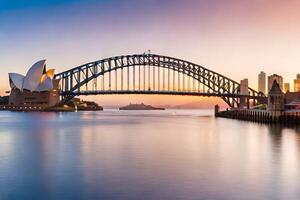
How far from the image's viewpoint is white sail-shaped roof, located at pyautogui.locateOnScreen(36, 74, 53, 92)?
128 metres

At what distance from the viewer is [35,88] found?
131 m

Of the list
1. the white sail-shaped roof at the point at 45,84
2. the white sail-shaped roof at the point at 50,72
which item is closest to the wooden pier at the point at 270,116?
the white sail-shaped roof at the point at 50,72

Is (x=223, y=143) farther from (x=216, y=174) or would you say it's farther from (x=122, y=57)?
(x=122, y=57)

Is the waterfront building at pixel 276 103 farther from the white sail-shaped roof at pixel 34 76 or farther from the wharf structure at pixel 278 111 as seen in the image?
the white sail-shaped roof at pixel 34 76

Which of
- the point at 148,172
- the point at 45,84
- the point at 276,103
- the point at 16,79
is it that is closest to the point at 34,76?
the point at 45,84

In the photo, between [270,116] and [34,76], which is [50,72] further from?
[270,116]

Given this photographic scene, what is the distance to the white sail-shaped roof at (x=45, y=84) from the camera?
12838cm

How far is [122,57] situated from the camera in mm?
127938

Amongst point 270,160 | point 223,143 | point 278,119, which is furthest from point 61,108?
point 270,160

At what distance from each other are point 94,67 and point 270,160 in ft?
362

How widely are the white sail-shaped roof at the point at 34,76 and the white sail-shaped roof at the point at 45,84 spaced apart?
48.2 inches

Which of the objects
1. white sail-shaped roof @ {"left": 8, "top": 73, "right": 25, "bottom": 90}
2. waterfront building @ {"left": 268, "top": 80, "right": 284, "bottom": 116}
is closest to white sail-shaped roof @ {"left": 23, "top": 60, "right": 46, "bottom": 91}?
white sail-shaped roof @ {"left": 8, "top": 73, "right": 25, "bottom": 90}

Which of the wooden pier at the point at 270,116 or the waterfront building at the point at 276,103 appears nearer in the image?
the wooden pier at the point at 270,116

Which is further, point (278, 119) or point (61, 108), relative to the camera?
point (61, 108)
